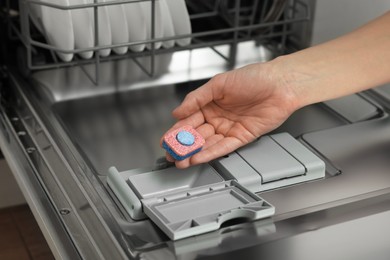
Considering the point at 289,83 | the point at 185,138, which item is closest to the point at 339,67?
the point at 289,83

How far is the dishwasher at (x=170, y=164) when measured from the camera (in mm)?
805

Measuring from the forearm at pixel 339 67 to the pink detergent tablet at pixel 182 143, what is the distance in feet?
0.53

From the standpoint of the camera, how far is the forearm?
3.27 ft

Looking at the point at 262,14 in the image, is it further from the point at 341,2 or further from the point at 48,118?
the point at 48,118

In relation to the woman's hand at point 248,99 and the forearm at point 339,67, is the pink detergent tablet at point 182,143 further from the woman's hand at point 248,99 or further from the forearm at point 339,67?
the forearm at point 339,67

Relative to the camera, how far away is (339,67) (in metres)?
1.01

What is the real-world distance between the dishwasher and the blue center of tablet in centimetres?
4

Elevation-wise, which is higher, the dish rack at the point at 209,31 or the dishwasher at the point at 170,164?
the dish rack at the point at 209,31

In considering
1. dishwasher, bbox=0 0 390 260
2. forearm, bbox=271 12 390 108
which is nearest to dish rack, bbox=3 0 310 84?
dishwasher, bbox=0 0 390 260

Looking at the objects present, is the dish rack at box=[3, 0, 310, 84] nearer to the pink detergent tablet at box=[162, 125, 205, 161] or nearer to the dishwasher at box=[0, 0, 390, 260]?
the dishwasher at box=[0, 0, 390, 260]

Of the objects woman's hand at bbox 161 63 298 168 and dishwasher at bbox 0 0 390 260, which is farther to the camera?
woman's hand at bbox 161 63 298 168

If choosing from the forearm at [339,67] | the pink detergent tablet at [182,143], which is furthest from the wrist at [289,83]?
the pink detergent tablet at [182,143]

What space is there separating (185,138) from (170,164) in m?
0.05

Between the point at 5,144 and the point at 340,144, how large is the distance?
469 millimetres
